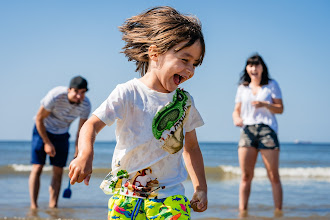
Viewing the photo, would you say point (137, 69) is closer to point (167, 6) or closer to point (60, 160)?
point (167, 6)

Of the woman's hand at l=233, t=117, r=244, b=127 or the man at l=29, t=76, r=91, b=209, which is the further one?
the man at l=29, t=76, r=91, b=209

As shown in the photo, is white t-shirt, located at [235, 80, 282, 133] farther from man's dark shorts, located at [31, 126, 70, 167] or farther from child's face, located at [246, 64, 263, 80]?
man's dark shorts, located at [31, 126, 70, 167]

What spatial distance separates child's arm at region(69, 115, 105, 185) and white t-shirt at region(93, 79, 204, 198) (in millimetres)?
168

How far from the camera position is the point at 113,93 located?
6.94ft

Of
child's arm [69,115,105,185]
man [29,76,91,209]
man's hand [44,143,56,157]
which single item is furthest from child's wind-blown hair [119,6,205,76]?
man's hand [44,143,56,157]

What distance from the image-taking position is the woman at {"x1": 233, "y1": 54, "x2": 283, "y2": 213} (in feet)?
16.9

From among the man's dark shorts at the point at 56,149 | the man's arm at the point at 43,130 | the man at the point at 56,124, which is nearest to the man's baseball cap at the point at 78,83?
the man at the point at 56,124

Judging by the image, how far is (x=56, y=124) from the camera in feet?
18.8

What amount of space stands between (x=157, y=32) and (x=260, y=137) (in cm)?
316

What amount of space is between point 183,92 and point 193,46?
26 cm

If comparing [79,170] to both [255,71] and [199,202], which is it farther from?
[255,71]

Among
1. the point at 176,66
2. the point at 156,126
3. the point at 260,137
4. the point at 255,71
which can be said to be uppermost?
the point at 176,66

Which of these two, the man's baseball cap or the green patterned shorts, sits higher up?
the man's baseball cap

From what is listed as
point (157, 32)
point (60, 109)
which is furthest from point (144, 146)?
point (60, 109)
